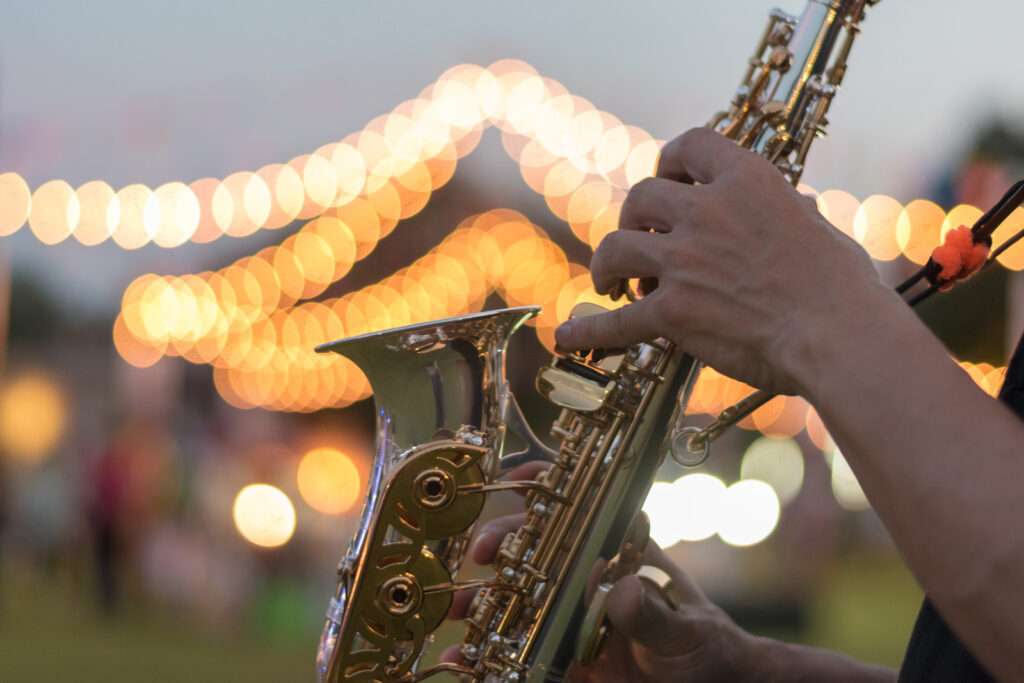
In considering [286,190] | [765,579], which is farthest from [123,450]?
[765,579]

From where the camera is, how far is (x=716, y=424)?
5.26ft

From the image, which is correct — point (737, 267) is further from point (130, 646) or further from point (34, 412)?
point (34, 412)

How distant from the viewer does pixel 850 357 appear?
3.36 ft

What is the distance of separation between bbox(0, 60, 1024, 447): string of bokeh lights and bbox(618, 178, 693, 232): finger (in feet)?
12.0

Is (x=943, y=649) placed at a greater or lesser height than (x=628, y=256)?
lesser

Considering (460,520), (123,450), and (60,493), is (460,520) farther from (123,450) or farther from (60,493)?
(60,493)

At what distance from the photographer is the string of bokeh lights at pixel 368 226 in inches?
493

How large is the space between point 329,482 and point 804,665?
1788 centimetres

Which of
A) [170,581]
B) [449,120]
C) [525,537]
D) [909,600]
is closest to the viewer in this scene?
[525,537]

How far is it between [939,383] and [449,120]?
12.8 meters

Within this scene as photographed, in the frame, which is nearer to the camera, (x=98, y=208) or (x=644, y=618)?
(x=644, y=618)

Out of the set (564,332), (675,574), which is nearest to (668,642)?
(675,574)

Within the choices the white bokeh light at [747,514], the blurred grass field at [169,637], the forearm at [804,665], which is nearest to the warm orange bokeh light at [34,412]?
the blurred grass field at [169,637]

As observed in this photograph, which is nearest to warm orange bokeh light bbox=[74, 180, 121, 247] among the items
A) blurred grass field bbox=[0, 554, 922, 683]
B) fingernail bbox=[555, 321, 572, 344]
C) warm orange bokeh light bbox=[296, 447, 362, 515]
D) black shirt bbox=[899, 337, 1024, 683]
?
blurred grass field bbox=[0, 554, 922, 683]
